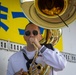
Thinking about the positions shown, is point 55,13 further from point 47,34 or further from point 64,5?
point 47,34

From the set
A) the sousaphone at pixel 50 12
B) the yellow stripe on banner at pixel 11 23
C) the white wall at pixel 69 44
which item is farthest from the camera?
the white wall at pixel 69 44

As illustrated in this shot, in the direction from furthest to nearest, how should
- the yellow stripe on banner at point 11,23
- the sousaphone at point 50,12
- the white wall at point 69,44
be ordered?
1. the white wall at point 69,44
2. the yellow stripe on banner at point 11,23
3. the sousaphone at point 50,12

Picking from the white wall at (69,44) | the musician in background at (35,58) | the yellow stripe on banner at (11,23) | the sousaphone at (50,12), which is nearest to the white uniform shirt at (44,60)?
the musician in background at (35,58)

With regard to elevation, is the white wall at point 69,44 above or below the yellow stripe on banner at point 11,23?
below

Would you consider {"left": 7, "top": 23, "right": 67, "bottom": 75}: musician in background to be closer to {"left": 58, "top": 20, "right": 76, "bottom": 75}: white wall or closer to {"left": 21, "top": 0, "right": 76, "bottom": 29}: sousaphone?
{"left": 21, "top": 0, "right": 76, "bottom": 29}: sousaphone

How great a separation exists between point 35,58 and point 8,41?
430 mm

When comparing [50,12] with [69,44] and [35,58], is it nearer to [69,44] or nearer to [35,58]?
[35,58]

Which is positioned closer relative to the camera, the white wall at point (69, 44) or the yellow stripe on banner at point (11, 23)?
the yellow stripe on banner at point (11, 23)

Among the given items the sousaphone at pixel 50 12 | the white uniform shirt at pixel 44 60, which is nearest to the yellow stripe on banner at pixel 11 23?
the white uniform shirt at pixel 44 60

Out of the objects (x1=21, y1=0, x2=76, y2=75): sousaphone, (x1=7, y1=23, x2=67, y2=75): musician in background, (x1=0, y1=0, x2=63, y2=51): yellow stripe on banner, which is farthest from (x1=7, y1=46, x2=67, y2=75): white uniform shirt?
(x1=0, y1=0, x2=63, y2=51): yellow stripe on banner

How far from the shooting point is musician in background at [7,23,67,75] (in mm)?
1782

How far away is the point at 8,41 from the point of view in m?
2.26

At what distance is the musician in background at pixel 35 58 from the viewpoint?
178 centimetres

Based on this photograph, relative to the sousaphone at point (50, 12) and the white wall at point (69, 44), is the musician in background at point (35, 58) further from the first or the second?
the white wall at point (69, 44)
